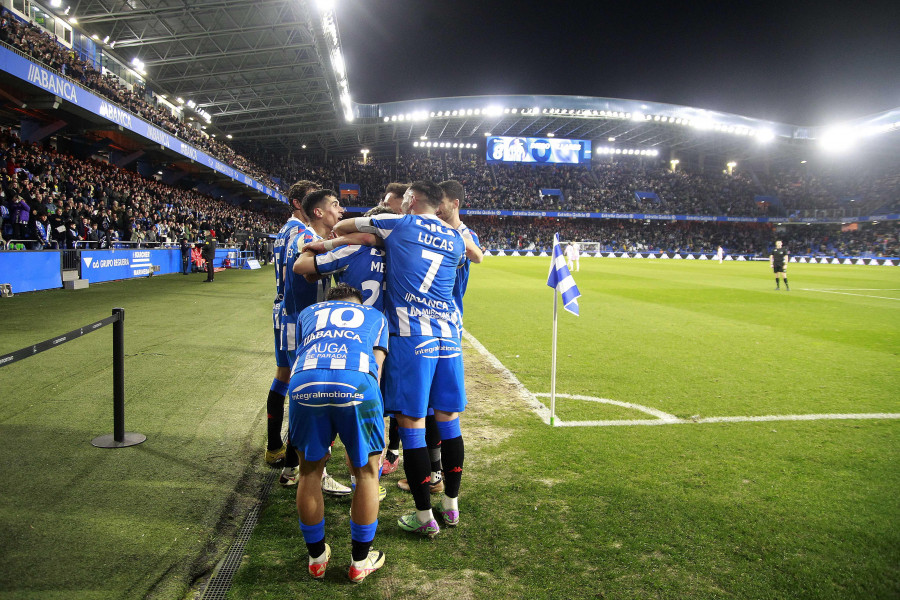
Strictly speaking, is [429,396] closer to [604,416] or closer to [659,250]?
[604,416]

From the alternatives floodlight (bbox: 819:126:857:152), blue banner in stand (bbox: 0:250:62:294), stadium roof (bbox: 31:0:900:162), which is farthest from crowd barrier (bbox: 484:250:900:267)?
blue banner in stand (bbox: 0:250:62:294)

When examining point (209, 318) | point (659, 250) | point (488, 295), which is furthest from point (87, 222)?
point (659, 250)

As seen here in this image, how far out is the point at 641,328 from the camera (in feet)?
34.9

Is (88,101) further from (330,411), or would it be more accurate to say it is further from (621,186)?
(621,186)

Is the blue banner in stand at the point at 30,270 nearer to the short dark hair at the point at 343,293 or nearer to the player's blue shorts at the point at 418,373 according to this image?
the short dark hair at the point at 343,293

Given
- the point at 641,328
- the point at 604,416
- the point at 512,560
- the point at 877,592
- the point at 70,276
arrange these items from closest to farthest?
the point at 877,592, the point at 512,560, the point at 604,416, the point at 641,328, the point at 70,276

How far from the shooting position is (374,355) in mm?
2945

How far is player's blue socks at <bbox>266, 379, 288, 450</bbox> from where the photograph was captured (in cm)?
416

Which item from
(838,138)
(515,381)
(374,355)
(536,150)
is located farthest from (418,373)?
(838,138)

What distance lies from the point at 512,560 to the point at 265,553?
1411mm

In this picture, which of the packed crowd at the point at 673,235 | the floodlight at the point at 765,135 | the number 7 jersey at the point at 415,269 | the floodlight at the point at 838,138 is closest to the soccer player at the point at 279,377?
the number 7 jersey at the point at 415,269

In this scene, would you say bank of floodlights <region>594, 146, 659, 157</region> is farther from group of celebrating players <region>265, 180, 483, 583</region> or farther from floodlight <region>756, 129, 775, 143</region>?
group of celebrating players <region>265, 180, 483, 583</region>

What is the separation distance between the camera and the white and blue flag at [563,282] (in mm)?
5285

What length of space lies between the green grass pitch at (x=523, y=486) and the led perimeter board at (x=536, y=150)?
52.4m
